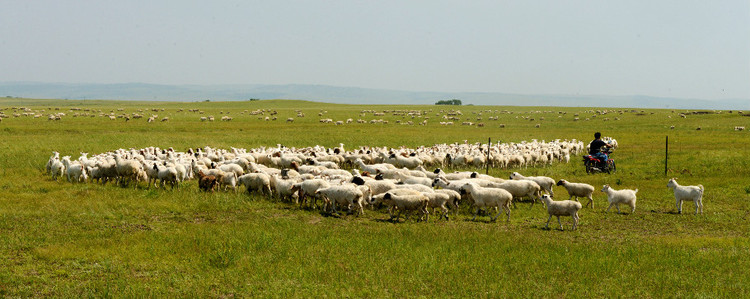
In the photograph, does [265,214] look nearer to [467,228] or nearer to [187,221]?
[187,221]

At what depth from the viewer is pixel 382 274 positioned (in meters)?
10.7

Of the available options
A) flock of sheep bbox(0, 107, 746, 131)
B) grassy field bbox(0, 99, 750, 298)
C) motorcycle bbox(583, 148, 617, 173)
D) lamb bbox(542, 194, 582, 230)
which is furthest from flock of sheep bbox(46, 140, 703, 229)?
flock of sheep bbox(0, 107, 746, 131)

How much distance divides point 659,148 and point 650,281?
3559 centimetres

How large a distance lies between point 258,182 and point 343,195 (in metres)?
4.18

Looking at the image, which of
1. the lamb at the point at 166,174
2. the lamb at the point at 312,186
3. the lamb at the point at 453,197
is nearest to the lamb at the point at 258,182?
the lamb at the point at 312,186

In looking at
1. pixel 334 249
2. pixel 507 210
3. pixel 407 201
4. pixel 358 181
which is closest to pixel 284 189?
pixel 358 181

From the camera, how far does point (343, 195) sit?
54.5 ft

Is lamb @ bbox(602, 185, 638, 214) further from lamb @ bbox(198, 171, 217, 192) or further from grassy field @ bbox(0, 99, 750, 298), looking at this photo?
lamb @ bbox(198, 171, 217, 192)

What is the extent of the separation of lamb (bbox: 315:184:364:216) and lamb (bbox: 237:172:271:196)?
9.48ft

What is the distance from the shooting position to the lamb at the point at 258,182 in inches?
757

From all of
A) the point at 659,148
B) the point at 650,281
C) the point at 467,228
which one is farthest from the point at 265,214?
the point at 659,148

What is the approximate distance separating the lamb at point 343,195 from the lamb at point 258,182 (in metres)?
2.89

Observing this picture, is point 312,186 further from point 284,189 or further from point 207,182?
point 207,182

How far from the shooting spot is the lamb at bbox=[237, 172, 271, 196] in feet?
63.1
